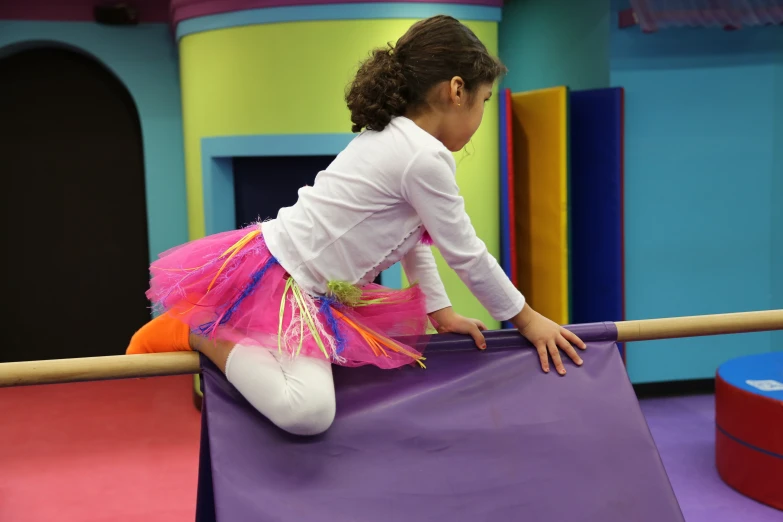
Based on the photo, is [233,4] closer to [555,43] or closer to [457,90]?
[555,43]

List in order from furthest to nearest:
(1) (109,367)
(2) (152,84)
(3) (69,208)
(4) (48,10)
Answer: (3) (69,208) → (2) (152,84) → (4) (48,10) → (1) (109,367)

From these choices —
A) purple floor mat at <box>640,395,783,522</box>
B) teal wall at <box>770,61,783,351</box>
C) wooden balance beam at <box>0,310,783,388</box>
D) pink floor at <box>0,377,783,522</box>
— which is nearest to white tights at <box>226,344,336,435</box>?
wooden balance beam at <box>0,310,783,388</box>

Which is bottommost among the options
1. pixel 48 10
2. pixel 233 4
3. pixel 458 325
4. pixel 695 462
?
pixel 695 462

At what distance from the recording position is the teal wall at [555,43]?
4.04 metres

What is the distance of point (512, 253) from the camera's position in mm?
3869

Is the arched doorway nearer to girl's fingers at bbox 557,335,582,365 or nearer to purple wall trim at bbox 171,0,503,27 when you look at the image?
purple wall trim at bbox 171,0,503,27

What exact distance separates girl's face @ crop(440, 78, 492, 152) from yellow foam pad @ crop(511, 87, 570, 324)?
84.3 inches

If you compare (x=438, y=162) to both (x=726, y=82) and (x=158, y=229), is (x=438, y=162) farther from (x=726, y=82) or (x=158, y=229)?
(x=158, y=229)

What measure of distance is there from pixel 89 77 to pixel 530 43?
105 inches

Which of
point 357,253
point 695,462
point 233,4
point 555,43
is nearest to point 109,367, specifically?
point 357,253

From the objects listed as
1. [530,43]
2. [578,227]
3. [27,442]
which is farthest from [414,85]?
[27,442]

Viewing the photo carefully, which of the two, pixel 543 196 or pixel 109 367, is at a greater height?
pixel 543 196

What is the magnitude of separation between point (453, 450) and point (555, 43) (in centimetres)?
316

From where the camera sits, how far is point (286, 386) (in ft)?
4.99
